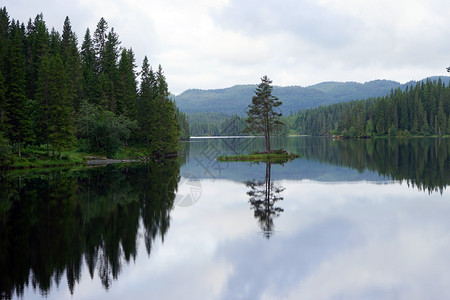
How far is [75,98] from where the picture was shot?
3027 inches

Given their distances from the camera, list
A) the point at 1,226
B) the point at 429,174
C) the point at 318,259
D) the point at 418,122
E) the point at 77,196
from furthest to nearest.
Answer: the point at 418,122, the point at 429,174, the point at 77,196, the point at 1,226, the point at 318,259

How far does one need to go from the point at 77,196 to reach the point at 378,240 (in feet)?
72.5

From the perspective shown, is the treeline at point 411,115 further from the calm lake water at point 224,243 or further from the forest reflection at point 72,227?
the forest reflection at point 72,227

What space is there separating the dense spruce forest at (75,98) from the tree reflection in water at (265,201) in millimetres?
32218

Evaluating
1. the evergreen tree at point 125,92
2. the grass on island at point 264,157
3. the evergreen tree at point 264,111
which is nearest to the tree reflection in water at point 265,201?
the grass on island at point 264,157

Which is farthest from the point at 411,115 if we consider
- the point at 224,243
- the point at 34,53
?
the point at 224,243

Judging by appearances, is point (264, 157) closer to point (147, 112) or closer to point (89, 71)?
point (147, 112)

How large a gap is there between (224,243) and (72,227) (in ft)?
27.4

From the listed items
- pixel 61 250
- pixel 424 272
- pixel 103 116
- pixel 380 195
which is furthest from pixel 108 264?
pixel 103 116

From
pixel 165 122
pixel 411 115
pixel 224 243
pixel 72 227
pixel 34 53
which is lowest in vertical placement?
pixel 224 243

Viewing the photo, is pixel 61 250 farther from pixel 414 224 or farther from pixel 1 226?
pixel 414 224

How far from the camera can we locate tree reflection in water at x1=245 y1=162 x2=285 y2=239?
2169cm

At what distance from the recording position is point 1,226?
20.9m

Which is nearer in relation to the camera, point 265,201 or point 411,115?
point 265,201
